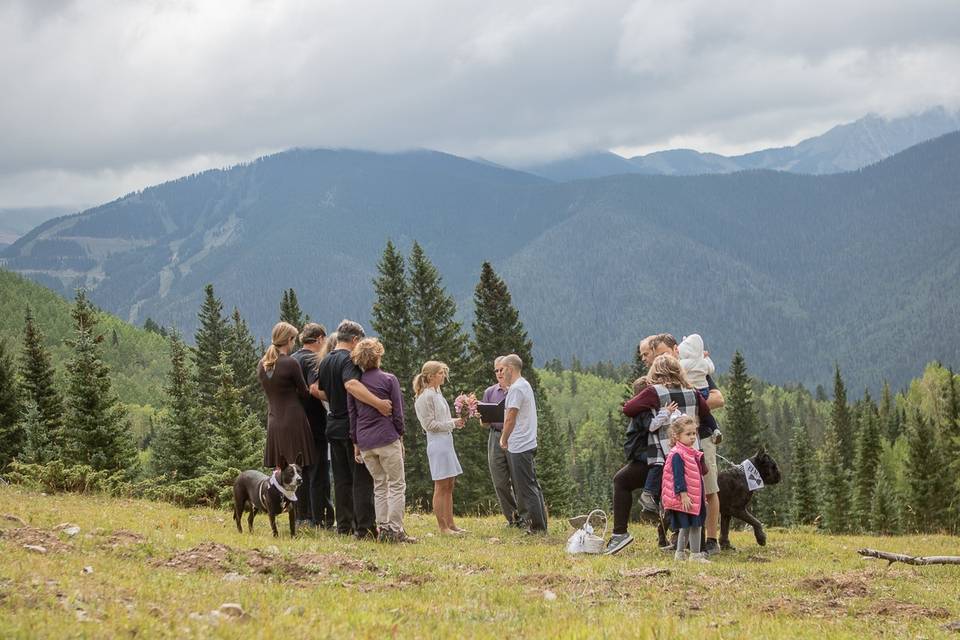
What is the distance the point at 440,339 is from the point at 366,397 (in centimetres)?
3482

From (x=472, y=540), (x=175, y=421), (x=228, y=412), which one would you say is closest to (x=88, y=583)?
(x=472, y=540)

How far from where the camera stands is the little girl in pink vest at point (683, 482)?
10648 millimetres

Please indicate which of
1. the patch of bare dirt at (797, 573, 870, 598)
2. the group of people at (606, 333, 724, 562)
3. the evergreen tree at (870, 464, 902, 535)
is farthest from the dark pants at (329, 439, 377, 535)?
the evergreen tree at (870, 464, 902, 535)

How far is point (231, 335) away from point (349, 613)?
184 feet

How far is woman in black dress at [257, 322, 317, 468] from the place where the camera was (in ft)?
41.7

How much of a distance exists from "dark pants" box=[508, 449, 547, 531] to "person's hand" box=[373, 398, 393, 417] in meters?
2.28

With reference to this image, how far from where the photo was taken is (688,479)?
35.2ft

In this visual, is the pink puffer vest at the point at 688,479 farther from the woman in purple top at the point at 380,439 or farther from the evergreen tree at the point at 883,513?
the evergreen tree at the point at 883,513

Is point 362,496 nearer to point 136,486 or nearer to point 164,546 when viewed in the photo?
point 164,546

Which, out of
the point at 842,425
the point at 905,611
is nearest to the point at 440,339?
the point at 905,611

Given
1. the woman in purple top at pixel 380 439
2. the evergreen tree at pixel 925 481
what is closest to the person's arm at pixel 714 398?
the woman in purple top at pixel 380 439

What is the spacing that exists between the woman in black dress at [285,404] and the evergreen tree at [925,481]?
5021 centimetres

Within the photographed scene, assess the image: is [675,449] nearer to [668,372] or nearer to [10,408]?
[668,372]

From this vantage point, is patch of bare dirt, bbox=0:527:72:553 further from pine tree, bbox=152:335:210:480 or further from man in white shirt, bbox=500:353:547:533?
pine tree, bbox=152:335:210:480
